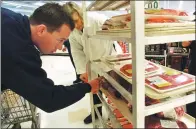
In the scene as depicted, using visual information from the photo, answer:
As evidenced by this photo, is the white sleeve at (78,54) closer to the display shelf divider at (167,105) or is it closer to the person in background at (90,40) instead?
the person in background at (90,40)

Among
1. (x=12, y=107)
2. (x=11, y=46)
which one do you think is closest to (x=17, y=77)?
(x=11, y=46)

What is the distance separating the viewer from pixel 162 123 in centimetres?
88

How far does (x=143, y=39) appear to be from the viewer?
0.65 metres

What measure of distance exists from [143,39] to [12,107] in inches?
70.8

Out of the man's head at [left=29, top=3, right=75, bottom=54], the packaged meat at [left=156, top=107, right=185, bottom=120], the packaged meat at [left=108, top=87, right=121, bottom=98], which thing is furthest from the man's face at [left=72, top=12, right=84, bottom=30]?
the packaged meat at [left=156, top=107, right=185, bottom=120]

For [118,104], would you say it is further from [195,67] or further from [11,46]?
[195,67]

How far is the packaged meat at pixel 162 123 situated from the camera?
2.79 feet

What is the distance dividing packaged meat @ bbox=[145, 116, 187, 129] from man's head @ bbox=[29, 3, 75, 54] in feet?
2.44

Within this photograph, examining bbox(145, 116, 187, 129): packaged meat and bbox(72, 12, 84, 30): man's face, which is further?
bbox(72, 12, 84, 30): man's face

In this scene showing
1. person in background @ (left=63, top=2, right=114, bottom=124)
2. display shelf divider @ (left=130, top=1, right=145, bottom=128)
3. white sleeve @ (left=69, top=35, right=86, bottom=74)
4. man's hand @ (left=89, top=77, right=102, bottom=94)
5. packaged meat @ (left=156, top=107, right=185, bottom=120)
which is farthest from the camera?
white sleeve @ (left=69, top=35, right=86, bottom=74)

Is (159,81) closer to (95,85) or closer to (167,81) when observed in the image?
(167,81)

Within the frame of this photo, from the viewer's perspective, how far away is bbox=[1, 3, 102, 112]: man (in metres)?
1.01

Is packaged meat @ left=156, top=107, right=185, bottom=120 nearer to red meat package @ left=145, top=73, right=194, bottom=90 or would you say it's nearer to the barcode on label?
the barcode on label

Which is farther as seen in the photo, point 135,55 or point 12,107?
point 12,107
